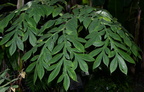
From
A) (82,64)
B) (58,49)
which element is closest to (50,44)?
(58,49)

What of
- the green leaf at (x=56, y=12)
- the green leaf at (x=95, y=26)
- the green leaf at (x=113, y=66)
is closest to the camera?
the green leaf at (x=113, y=66)

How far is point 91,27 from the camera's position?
88 centimetres

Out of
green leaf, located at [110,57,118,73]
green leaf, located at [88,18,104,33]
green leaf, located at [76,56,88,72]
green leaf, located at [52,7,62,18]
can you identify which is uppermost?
green leaf, located at [52,7,62,18]

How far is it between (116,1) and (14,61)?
1000 millimetres

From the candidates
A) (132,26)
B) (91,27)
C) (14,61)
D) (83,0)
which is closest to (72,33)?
(91,27)

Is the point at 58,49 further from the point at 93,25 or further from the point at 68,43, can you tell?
the point at 93,25

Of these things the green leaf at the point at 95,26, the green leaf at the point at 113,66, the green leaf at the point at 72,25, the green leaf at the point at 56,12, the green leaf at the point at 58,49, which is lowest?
the green leaf at the point at 113,66

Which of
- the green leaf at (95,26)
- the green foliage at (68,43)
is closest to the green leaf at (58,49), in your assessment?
the green foliage at (68,43)

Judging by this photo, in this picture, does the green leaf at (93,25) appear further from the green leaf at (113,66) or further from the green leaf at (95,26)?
the green leaf at (113,66)

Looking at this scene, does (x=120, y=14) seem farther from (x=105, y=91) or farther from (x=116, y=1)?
(x=105, y=91)

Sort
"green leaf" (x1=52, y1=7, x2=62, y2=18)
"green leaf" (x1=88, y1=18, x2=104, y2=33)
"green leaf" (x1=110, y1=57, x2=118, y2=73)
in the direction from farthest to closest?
"green leaf" (x1=52, y1=7, x2=62, y2=18) < "green leaf" (x1=88, y1=18, x2=104, y2=33) < "green leaf" (x1=110, y1=57, x2=118, y2=73)

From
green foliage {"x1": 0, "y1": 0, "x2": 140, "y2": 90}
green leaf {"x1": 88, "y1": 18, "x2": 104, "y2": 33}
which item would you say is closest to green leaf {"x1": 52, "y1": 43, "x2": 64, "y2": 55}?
green foliage {"x1": 0, "y1": 0, "x2": 140, "y2": 90}

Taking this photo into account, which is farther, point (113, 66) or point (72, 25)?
point (72, 25)

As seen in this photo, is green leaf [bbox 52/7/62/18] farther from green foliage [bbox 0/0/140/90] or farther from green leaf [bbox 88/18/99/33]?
green leaf [bbox 88/18/99/33]
